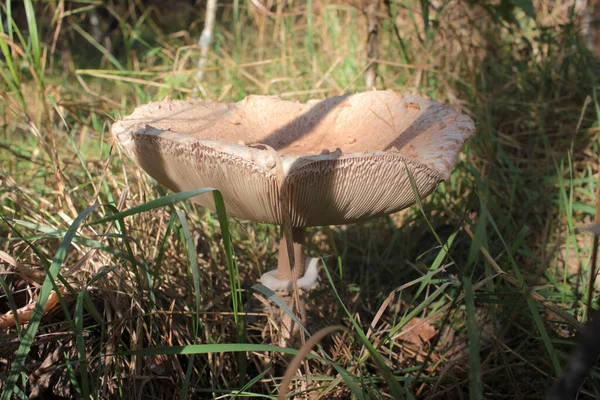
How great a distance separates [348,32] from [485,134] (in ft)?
6.65

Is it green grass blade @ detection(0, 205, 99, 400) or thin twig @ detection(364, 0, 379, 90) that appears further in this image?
thin twig @ detection(364, 0, 379, 90)

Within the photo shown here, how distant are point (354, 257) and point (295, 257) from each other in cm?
77

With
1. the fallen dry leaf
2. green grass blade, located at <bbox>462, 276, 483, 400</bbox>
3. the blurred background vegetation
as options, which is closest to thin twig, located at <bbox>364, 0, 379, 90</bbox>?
the blurred background vegetation

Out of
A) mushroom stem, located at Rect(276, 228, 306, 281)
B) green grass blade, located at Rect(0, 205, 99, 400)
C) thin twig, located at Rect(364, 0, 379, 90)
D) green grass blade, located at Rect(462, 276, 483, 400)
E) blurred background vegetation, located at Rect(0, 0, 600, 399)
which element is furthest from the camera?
thin twig, located at Rect(364, 0, 379, 90)

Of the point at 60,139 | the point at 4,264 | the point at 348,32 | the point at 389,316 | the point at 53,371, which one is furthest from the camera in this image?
the point at 348,32

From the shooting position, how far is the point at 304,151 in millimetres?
2096

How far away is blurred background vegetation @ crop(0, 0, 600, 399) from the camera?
159cm

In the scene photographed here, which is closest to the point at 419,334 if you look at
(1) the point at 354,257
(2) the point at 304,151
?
(1) the point at 354,257

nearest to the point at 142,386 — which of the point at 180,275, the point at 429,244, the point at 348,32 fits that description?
the point at 180,275

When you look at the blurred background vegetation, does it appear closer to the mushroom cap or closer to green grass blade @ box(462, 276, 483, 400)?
green grass blade @ box(462, 276, 483, 400)

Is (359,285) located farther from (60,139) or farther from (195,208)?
(60,139)

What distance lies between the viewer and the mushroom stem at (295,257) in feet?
6.51

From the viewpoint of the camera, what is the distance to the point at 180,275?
2.20 m

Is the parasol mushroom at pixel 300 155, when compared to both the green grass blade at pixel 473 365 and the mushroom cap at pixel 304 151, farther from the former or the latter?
the green grass blade at pixel 473 365
